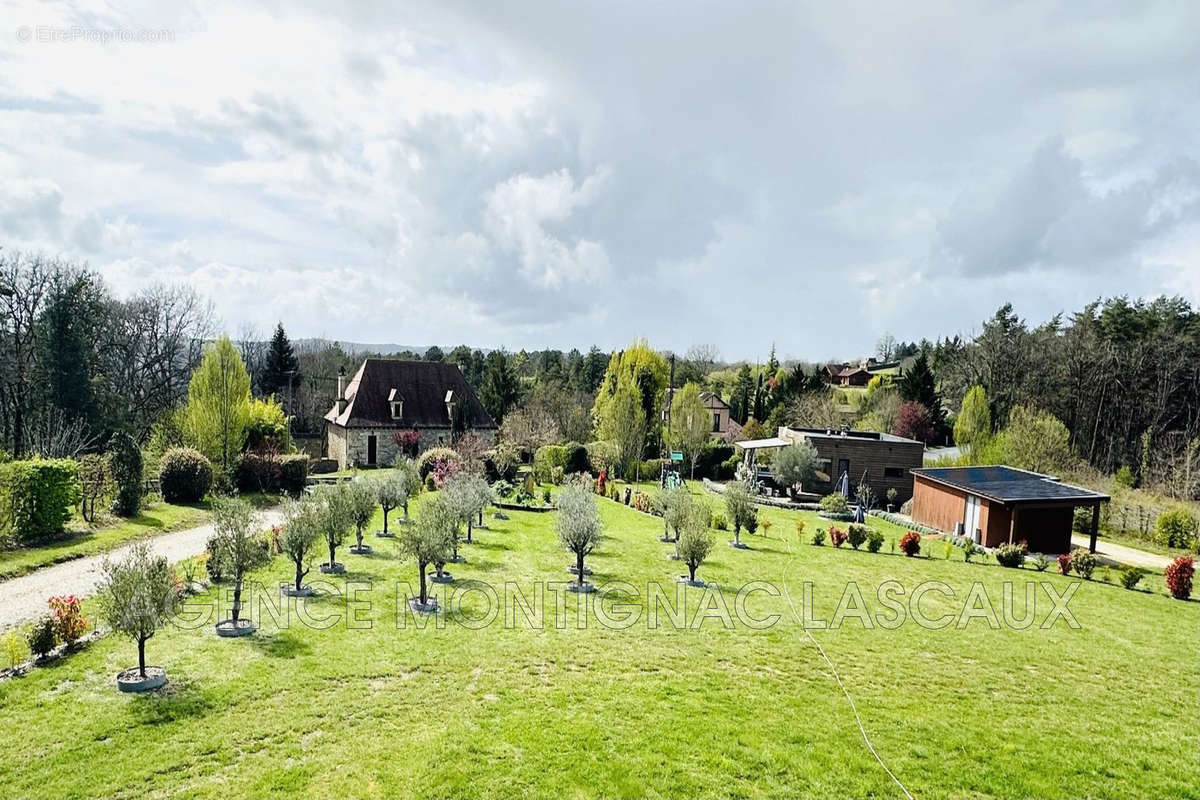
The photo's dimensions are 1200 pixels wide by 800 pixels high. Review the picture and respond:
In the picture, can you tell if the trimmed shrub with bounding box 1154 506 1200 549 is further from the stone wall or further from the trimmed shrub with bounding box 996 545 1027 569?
the stone wall

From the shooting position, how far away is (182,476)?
24.8m

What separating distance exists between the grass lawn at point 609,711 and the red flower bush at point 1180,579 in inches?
188

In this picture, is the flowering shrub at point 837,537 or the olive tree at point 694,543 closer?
the olive tree at point 694,543

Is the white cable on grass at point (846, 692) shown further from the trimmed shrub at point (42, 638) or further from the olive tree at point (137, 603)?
the trimmed shrub at point (42, 638)

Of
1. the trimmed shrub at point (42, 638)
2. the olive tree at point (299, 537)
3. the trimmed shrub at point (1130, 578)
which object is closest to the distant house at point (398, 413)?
the olive tree at point (299, 537)

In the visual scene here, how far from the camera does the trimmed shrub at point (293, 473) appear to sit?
2939cm

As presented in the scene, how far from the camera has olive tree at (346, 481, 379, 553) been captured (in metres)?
17.0

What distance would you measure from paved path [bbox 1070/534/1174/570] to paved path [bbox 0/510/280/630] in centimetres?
3062

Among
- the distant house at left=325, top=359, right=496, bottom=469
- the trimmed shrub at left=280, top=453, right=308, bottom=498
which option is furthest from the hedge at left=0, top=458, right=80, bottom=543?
the distant house at left=325, top=359, right=496, bottom=469

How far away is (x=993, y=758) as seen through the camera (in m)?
8.38

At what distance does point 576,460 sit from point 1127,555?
2613 centimetres

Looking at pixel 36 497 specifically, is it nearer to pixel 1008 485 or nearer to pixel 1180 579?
pixel 1180 579

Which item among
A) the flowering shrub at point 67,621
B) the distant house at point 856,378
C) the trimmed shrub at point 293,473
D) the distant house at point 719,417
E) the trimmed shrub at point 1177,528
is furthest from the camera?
Answer: the distant house at point 856,378

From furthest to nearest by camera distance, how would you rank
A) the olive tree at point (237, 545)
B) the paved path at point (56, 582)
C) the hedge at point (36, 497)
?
the hedge at point (36, 497), the paved path at point (56, 582), the olive tree at point (237, 545)
